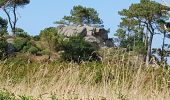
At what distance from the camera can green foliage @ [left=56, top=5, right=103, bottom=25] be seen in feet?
224

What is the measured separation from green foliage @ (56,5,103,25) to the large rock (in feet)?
11.8

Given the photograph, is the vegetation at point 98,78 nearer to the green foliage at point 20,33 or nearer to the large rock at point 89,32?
the green foliage at point 20,33

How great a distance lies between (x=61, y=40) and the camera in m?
48.3

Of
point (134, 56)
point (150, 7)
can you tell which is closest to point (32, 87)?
point (134, 56)

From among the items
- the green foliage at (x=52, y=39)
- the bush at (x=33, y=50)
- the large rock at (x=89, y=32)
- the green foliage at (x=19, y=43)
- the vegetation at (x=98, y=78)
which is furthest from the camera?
the large rock at (x=89, y=32)

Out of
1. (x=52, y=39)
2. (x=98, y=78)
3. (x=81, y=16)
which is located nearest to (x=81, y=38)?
(x=52, y=39)

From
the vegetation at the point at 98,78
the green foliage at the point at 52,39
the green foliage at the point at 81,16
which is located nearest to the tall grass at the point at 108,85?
the vegetation at the point at 98,78

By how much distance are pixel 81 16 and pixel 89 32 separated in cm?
686

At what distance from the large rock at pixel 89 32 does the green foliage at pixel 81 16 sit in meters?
3.61

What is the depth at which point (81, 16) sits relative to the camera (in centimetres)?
6981

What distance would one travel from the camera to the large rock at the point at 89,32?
199 ft

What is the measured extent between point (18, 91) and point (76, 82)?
79cm

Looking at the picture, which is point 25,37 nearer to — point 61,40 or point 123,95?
point 61,40

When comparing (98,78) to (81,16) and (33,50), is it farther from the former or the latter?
(81,16)
